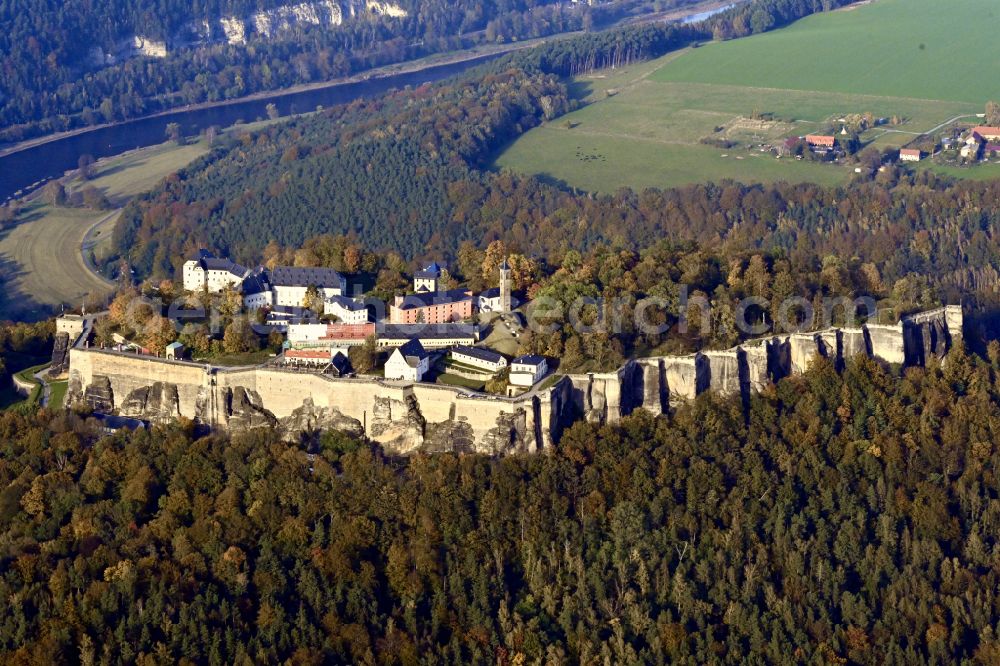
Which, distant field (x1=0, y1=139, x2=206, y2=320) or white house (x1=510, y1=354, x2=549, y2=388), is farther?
distant field (x1=0, y1=139, x2=206, y2=320)

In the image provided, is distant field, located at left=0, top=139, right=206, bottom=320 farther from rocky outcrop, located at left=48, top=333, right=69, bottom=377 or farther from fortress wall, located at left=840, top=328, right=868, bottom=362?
fortress wall, located at left=840, top=328, right=868, bottom=362

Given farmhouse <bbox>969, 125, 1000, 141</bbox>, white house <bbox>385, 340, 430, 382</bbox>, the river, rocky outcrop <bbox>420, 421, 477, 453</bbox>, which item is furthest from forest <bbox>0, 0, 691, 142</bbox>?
rocky outcrop <bbox>420, 421, 477, 453</bbox>

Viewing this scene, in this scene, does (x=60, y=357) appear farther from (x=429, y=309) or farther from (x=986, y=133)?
(x=986, y=133)

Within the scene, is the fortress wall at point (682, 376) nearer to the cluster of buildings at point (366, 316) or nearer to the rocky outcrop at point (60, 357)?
the cluster of buildings at point (366, 316)

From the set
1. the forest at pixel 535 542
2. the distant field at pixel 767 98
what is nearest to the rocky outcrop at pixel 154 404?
the forest at pixel 535 542

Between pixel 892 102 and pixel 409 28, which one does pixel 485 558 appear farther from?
pixel 409 28

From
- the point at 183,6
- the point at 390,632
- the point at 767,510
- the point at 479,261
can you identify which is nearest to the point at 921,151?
the point at 479,261

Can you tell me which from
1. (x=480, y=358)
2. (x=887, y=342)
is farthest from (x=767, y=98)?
(x=480, y=358)
